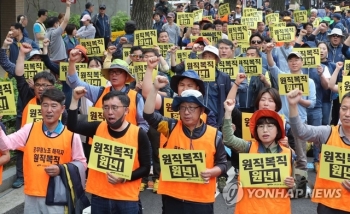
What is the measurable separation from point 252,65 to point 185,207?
4653mm

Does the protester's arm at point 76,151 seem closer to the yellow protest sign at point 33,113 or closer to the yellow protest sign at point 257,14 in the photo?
the yellow protest sign at point 33,113

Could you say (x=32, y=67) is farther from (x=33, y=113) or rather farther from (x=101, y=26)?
(x=101, y=26)

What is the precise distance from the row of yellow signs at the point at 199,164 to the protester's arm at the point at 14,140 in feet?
2.14

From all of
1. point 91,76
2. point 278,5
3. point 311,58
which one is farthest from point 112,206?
point 278,5

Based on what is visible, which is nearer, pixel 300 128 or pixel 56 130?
pixel 300 128

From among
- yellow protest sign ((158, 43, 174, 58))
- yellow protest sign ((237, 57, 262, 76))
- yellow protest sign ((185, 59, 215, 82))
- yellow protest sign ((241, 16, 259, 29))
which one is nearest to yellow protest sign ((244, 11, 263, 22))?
yellow protest sign ((241, 16, 259, 29))

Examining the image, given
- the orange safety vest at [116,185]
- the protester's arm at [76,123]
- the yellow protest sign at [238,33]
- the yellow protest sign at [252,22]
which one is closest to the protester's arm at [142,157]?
the orange safety vest at [116,185]

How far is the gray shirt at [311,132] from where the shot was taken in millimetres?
5312

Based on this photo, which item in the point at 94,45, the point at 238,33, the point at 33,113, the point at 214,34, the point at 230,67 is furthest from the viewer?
the point at 214,34

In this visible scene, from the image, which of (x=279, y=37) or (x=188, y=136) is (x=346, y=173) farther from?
(x=279, y=37)

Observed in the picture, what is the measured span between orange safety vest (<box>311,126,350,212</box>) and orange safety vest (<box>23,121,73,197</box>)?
2061 millimetres

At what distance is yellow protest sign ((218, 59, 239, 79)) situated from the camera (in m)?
9.76

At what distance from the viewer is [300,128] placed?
17.5ft

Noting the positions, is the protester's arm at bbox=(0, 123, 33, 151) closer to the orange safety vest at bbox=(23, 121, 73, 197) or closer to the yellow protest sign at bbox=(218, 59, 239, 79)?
the orange safety vest at bbox=(23, 121, 73, 197)
